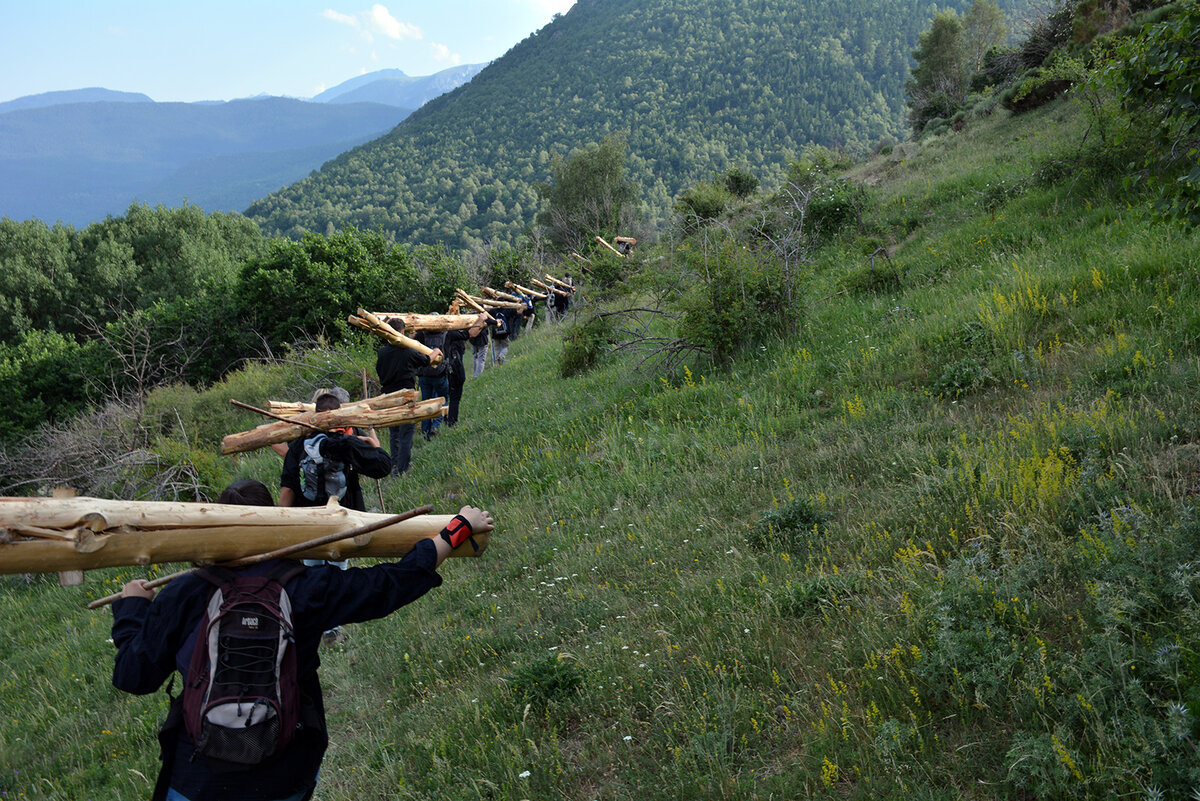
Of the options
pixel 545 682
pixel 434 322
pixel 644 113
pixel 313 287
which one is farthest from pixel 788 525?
pixel 644 113

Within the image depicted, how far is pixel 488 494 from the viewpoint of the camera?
8.74 m

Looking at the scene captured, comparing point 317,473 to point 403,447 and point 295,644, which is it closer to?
point 295,644

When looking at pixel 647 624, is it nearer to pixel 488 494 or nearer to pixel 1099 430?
pixel 1099 430

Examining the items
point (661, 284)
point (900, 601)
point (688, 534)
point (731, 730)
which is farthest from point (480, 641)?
point (661, 284)

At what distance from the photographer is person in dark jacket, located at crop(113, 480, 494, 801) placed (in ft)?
8.93

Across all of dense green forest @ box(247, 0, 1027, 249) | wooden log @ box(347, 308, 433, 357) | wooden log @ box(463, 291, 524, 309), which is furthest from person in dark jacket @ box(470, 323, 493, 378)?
dense green forest @ box(247, 0, 1027, 249)

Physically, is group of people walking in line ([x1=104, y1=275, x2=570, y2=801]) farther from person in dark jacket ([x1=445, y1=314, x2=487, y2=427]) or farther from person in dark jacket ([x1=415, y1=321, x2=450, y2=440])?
person in dark jacket ([x1=445, y1=314, x2=487, y2=427])

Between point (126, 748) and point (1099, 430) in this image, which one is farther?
point (126, 748)

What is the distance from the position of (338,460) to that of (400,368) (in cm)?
398

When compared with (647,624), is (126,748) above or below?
below

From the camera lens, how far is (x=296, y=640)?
114 inches

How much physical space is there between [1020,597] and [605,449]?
5459 mm

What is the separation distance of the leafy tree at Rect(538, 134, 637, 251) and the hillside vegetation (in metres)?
40.6

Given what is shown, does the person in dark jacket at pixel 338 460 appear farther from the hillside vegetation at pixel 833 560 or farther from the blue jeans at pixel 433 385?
the blue jeans at pixel 433 385
